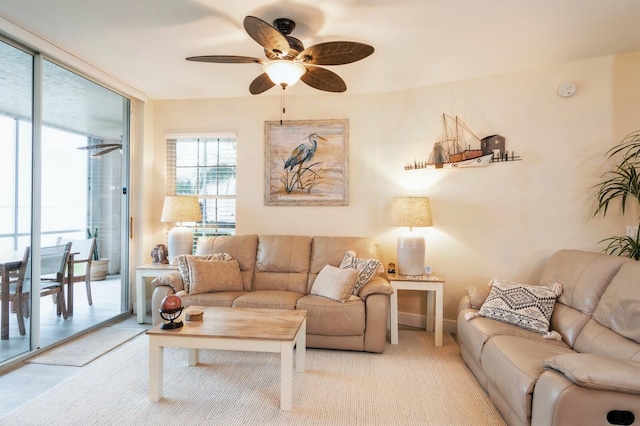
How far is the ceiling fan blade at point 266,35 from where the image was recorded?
1861 millimetres

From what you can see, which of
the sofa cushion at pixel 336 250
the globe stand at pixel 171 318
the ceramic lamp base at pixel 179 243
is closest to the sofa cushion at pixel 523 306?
the sofa cushion at pixel 336 250

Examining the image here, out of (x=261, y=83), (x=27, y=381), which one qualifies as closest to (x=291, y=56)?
(x=261, y=83)

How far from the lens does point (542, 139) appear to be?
3246 millimetres

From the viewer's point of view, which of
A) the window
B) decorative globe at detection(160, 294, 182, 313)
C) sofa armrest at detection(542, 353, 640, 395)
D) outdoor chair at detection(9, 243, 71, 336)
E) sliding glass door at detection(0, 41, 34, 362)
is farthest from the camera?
the window

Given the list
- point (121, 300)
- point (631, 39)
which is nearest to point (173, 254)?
point (121, 300)

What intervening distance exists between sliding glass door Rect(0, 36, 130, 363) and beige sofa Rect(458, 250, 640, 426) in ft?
12.0

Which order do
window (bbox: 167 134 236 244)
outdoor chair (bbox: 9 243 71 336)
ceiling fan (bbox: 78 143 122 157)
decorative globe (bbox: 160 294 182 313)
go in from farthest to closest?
window (bbox: 167 134 236 244) < ceiling fan (bbox: 78 143 122 157) < outdoor chair (bbox: 9 243 71 336) < decorative globe (bbox: 160 294 182 313)

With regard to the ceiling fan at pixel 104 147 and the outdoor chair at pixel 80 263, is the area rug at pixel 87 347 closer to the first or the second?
the outdoor chair at pixel 80 263

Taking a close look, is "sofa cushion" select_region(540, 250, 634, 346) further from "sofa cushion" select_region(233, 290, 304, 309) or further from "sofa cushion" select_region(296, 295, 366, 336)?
"sofa cushion" select_region(233, 290, 304, 309)

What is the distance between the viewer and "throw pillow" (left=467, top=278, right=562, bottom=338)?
2473 mm

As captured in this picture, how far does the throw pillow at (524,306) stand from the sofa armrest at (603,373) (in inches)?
35.9

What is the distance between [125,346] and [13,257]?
3.87ft

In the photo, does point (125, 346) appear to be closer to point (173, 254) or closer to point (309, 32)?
point (173, 254)

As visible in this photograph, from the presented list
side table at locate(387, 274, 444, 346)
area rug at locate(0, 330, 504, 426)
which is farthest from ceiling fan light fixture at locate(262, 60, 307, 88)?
area rug at locate(0, 330, 504, 426)
